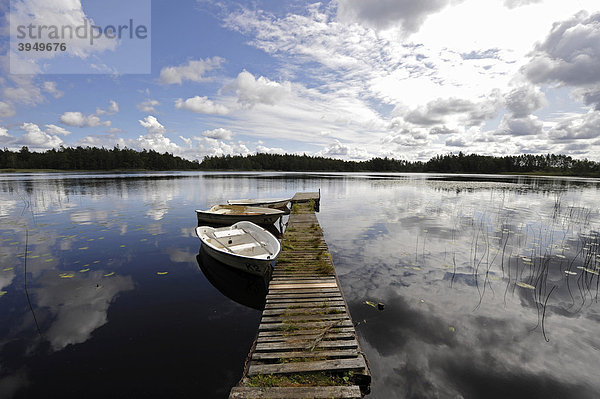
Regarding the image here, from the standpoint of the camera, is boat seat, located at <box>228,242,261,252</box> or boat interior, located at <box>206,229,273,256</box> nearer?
boat interior, located at <box>206,229,273,256</box>

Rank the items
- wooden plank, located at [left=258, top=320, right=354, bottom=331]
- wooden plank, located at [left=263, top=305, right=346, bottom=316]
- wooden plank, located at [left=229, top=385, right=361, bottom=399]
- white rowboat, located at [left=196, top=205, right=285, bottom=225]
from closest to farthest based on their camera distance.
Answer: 1. wooden plank, located at [left=229, top=385, right=361, bottom=399]
2. wooden plank, located at [left=258, top=320, right=354, bottom=331]
3. wooden plank, located at [left=263, top=305, right=346, bottom=316]
4. white rowboat, located at [left=196, top=205, right=285, bottom=225]

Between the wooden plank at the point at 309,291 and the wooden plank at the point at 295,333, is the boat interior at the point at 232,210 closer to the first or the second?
the wooden plank at the point at 309,291

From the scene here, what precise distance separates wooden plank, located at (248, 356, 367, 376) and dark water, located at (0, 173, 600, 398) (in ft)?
4.57

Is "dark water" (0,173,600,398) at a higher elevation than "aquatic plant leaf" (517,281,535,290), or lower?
lower

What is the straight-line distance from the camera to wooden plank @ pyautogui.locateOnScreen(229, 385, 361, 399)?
4.17 meters

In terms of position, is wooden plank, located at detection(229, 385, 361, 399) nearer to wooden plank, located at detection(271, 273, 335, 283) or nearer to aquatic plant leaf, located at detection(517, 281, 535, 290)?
wooden plank, located at detection(271, 273, 335, 283)

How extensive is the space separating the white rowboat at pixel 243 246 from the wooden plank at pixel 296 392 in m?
5.01

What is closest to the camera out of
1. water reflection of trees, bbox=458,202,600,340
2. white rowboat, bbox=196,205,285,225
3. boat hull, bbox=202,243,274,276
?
water reflection of trees, bbox=458,202,600,340

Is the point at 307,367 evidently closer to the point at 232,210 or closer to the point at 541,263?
the point at 541,263

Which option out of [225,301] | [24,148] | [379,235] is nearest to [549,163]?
[379,235]

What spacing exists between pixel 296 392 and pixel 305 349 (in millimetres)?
1029

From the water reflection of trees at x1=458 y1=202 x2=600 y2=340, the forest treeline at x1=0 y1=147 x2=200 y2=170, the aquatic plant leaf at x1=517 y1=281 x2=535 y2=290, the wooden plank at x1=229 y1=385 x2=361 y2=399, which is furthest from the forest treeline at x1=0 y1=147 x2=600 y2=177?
the wooden plank at x1=229 y1=385 x2=361 y2=399

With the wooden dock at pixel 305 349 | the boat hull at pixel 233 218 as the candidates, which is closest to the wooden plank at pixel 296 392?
the wooden dock at pixel 305 349

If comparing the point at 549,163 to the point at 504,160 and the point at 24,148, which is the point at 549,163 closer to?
the point at 504,160
